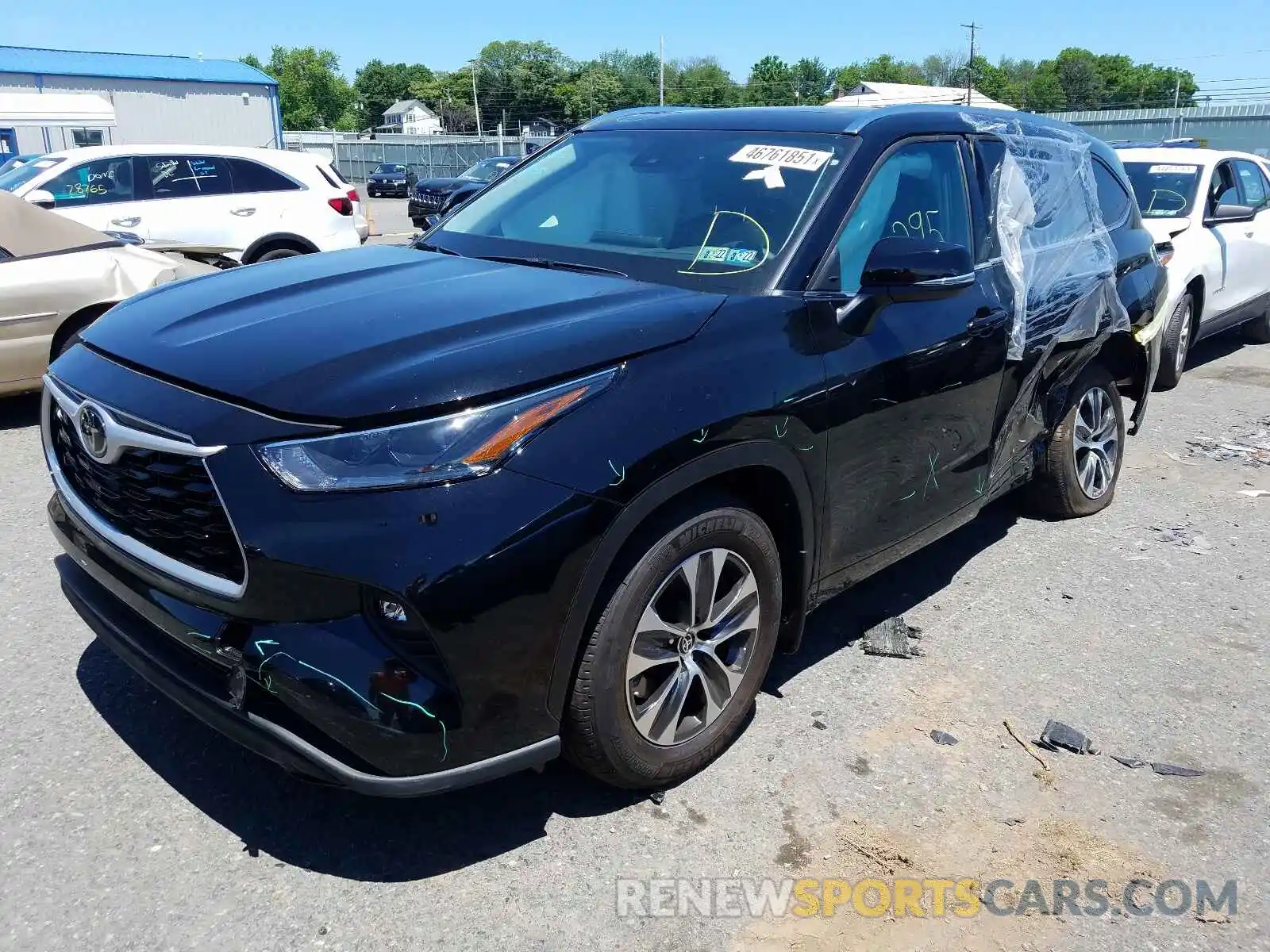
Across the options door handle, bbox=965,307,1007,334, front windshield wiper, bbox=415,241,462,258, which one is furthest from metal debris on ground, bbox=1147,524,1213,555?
front windshield wiper, bbox=415,241,462,258

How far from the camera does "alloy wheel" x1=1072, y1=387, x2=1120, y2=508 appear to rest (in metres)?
5.04

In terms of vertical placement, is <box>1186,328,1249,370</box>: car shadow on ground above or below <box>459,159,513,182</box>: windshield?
below

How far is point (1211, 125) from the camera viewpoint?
111ft

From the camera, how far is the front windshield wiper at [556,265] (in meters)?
3.27

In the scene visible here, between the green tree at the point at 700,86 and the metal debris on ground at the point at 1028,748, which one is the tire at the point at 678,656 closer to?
the metal debris on ground at the point at 1028,748

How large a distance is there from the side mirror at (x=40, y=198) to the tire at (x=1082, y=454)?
29.5 ft

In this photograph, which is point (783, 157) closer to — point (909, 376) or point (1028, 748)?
point (909, 376)

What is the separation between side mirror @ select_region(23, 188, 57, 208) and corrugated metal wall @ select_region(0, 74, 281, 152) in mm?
35093

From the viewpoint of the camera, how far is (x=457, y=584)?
220 centimetres

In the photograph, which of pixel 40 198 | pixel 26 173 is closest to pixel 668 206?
Result: pixel 40 198

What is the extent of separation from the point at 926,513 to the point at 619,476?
67.9 inches

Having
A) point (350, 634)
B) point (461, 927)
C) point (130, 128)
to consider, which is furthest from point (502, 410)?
point (130, 128)

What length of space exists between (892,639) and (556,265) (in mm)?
1954

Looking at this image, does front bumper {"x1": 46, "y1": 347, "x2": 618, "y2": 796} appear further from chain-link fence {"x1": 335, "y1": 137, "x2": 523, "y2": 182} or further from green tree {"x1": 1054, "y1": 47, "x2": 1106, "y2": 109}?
green tree {"x1": 1054, "y1": 47, "x2": 1106, "y2": 109}
